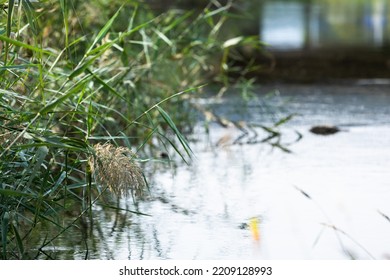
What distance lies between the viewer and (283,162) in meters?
8.19

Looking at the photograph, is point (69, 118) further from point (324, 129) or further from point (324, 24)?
point (324, 24)

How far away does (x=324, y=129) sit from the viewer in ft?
31.4

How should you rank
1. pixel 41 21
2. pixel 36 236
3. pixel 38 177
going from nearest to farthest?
pixel 38 177, pixel 36 236, pixel 41 21

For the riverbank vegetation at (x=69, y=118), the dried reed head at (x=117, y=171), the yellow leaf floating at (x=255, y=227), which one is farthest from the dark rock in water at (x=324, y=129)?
the dried reed head at (x=117, y=171)

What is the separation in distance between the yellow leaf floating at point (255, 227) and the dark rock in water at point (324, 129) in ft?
10.3

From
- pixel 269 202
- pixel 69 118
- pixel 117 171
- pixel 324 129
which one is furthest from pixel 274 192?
pixel 324 129

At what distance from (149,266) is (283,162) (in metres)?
2.92

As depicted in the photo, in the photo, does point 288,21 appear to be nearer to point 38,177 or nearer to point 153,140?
point 153,140

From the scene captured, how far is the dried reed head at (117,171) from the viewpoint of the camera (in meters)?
5.00

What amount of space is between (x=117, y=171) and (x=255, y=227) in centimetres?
142

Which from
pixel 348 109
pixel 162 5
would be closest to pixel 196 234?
pixel 348 109

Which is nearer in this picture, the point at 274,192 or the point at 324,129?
the point at 274,192

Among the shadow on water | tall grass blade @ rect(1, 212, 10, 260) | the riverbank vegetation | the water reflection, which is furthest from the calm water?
the water reflection

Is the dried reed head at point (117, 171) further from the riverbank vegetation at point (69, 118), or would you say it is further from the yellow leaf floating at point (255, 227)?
the yellow leaf floating at point (255, 227)
